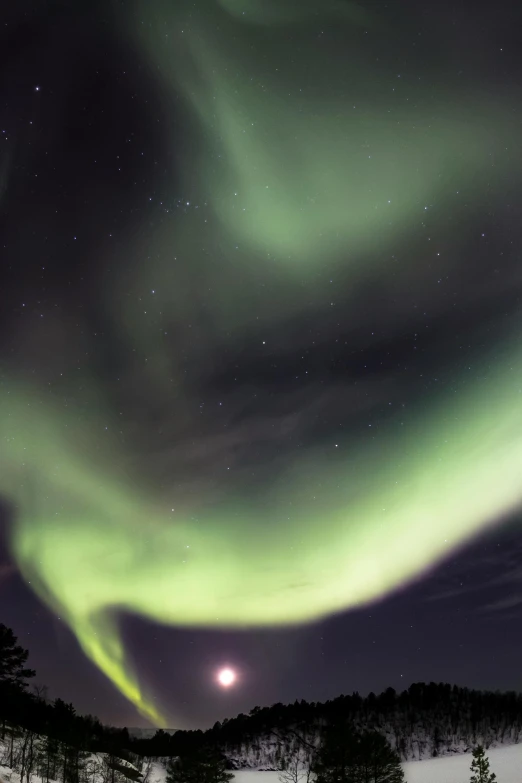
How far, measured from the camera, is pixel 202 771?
66.6 metres

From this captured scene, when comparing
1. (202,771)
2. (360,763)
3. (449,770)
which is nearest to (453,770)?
(449,770)

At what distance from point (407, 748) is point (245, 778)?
179 feet

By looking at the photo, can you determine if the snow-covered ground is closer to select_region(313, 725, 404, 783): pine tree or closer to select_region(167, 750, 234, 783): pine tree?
select_region(167, 750, 234, 783): pine tree

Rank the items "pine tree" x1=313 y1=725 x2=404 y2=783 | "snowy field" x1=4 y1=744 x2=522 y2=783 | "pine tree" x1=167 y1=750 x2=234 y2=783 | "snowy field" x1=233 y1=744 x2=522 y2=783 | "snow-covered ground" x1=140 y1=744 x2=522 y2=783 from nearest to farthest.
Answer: "pine tree" x1=313 y1=725 x2=404 y2=783, "pine tree" x1=167 y1=750 x2=234 y2=783, "snowy field" x1=4 y1=744 x2=522 y2=783, "snow-covered ground" x1=140 y1=744 x2=522 y2=783, "snowy field" x1=233 y1=744 x2=522 y2=783

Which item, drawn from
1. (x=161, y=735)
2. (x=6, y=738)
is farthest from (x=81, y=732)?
(x=161, y=735)

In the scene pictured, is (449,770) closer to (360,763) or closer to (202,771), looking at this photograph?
(202,771)

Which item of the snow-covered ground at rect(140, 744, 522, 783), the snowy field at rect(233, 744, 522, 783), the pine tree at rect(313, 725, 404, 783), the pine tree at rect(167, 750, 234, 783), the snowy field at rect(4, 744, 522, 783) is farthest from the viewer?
the snowy field at rect(233, 744, 522, 783)

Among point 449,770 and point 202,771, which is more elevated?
point 202,771

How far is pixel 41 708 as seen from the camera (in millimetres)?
77312

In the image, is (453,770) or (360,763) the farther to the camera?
(453,770)

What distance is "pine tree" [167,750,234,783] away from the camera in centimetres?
6575

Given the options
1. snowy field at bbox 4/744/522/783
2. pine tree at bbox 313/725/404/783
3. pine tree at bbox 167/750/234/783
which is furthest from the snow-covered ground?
pine tree at bbox 313/725/404/783

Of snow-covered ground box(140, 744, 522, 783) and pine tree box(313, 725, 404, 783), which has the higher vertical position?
pine tree box(313, 725, 404, 783)

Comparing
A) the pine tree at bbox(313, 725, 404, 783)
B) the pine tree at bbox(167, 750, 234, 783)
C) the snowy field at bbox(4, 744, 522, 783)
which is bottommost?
the snowy field at bbox(4, 744, 522, 783)
